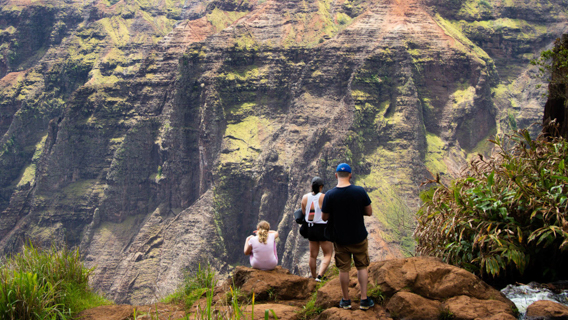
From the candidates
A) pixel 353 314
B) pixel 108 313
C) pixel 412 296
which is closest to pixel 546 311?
pixel 412 296

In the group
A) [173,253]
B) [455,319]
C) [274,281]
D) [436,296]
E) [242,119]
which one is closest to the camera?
[455,319]

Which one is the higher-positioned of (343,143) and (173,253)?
(343,143)

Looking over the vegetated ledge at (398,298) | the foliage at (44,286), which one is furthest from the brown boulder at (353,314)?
the foliage at (44,286)

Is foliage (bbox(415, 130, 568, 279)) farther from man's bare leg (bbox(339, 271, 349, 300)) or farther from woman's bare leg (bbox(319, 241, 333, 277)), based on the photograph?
man's bare leg (bbox(339, 271, 349, 300))

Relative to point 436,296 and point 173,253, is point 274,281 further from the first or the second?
point 173,253

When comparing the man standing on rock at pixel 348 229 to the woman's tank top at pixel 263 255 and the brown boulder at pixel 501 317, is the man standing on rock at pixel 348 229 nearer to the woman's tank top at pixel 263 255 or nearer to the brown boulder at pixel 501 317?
the brown boulder at pixel 501 317

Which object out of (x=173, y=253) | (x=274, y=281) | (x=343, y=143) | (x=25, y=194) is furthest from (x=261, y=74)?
(x=274, y=281)

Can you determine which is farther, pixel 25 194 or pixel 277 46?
pixel 25 194

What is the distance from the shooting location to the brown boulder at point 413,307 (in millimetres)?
9453

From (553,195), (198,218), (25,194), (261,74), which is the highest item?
(553,195)

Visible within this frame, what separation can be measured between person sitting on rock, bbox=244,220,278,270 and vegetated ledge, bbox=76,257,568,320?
101 centimetres

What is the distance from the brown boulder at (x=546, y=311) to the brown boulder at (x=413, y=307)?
164 centimetres

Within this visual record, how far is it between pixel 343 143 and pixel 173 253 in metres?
35.3

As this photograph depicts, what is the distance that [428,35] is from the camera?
9125 cm
